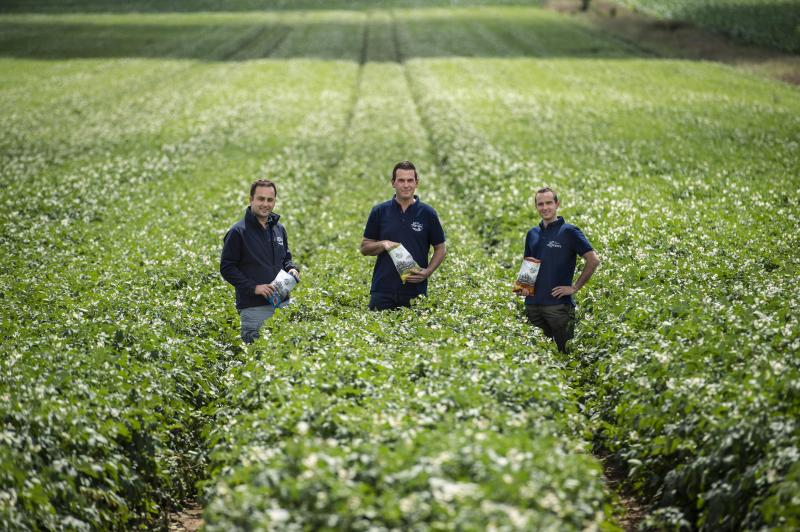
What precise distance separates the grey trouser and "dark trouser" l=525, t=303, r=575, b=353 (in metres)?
3.52

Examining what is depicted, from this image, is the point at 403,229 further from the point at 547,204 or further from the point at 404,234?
the point at 547,204

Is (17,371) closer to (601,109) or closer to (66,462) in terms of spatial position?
(66,462)

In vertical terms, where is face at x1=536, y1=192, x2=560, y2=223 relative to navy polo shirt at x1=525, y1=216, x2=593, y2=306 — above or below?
above

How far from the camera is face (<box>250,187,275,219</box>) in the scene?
401 inches

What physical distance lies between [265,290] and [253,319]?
0.66 m

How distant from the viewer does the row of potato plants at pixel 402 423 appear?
19.7ft

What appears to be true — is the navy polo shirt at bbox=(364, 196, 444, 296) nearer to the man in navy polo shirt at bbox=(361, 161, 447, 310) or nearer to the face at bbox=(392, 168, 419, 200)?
the man in navy polo shirt at bbox=(361, 161, 447, 310)

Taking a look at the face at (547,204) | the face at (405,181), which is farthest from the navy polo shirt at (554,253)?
the face at (405,181)

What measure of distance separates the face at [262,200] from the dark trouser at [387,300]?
1.93 metres

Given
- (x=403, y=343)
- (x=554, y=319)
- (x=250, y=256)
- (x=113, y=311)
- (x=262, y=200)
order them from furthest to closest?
(x=113, y=311) < (x=554, y=319) < (x=250, y=256) < (x=262, y=200) < (x=403, y=343)

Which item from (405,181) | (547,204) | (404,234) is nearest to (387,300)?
(404,234)

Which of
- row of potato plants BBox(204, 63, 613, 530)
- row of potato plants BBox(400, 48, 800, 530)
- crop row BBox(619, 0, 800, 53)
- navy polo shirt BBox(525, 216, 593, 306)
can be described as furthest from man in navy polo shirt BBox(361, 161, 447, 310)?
crop row BBox(619, 0, 800, 53)

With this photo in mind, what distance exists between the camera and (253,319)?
10.8 meters

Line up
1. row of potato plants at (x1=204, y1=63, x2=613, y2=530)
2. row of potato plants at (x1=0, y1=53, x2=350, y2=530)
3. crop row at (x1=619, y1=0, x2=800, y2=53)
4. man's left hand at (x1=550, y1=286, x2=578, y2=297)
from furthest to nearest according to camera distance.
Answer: crop row at (x1=619, y1=0, x2=800, y2=53) → man's left hand at (x1=550, y1=286, x2=578, y2=297) → row of potato plants at (x1=0, y1=53, x2=350, y2=530) → row of potato plants at (x1=204, y1=63, x2=613, y2=530)
